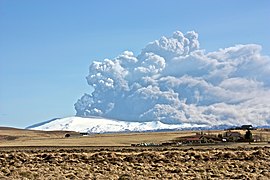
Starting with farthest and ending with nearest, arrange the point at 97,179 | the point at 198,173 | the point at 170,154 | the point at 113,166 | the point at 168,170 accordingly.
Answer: the point at 170,154, the point at 113,166, the point at 168,170, the point at 198,173, the point at 97,179

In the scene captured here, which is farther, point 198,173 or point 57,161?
point 57,161

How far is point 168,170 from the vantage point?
3753 centimetres

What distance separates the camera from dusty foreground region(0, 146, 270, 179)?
113ft

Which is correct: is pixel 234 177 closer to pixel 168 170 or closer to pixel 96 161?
pixel 168 170

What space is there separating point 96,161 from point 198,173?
11.8m

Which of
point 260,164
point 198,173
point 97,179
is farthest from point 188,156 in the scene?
point 97,179

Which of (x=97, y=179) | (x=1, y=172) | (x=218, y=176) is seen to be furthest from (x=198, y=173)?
(x=1, y=172)

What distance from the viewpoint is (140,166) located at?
4038 centimetres

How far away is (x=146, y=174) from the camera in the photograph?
3544 cm

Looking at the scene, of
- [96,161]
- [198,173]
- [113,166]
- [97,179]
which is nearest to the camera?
[97,179]

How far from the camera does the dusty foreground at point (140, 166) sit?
34406mm

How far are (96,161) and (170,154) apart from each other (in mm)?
7837

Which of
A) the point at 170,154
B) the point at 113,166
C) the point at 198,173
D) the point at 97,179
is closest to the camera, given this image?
the point at 97,179

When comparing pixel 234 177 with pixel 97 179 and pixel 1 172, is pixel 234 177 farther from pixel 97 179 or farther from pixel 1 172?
pixel 1 172
